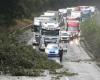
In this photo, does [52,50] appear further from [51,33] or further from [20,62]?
[20,62]

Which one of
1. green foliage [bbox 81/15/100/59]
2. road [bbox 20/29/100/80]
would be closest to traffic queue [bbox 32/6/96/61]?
green foliage [bbox 81/15/100/59]

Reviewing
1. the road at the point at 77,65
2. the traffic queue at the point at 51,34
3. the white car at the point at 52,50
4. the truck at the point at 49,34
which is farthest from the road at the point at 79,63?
the truck at the point at 49,34

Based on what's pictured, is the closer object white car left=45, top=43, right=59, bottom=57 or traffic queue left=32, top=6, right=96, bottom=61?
white car left=45, top=43, right=59, bottom=57

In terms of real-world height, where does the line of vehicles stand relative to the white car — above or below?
above

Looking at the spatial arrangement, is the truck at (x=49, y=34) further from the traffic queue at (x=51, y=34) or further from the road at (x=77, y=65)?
the road at (x=77, y=65)

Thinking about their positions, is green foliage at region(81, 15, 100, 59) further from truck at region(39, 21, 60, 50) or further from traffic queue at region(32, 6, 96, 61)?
truck at region(39, 21, 60, 50)

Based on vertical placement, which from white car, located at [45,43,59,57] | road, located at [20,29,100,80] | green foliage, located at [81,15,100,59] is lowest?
road, located at [20,29,100,80]

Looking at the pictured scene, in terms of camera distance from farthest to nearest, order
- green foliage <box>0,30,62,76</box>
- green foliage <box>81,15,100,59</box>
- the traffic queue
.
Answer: green foliage <box>81,15,100,59</box>, the traffic queue, green foliage <box>0,30,62,76</box>

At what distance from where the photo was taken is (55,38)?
53.5 m

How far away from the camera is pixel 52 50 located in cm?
4866

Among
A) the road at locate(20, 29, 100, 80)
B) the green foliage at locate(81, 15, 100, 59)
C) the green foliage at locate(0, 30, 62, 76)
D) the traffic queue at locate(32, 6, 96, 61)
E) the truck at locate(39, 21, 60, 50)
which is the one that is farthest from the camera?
the green foliage at locate(81, 15, 100, 59)

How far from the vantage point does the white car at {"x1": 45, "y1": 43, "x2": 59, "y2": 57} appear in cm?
4819

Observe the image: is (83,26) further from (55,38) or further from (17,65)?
(17,65)

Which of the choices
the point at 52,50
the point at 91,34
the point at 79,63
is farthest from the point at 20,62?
the point at 91,34
